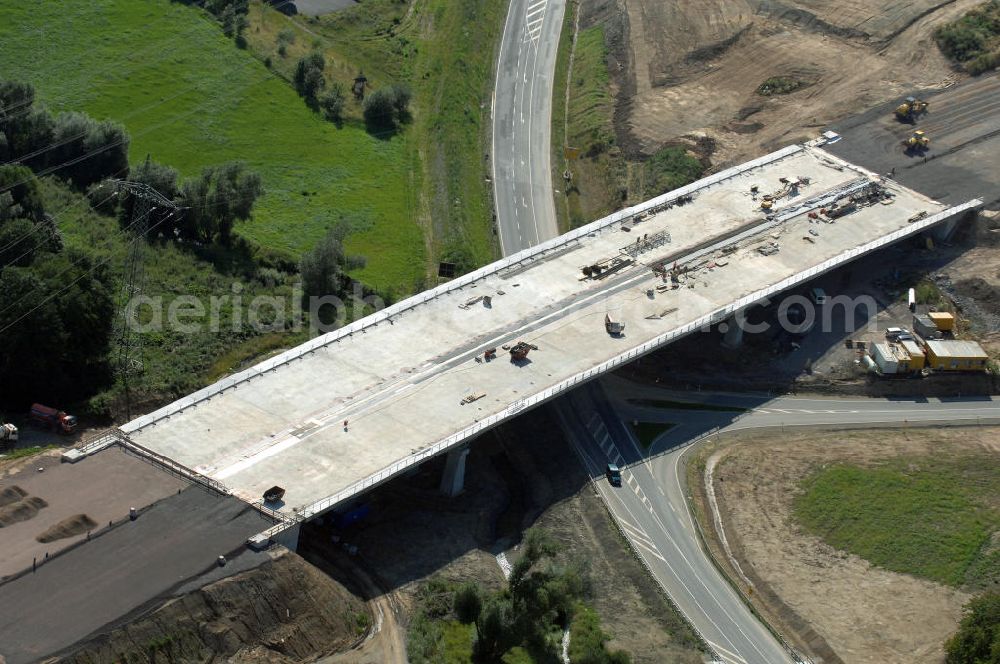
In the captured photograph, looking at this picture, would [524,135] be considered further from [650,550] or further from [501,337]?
[650,550]

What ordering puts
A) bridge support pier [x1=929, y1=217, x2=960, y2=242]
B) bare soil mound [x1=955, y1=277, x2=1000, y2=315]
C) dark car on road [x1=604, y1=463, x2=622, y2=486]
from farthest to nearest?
1. bridge support pier [x1=929, y1=217, x2=960, y2=242]
2. bare soil mound [x1=955, y1=277, x2=1000, y2=315]
3. dark car on road [x1=604, y1=463, x2=622, y2=486]

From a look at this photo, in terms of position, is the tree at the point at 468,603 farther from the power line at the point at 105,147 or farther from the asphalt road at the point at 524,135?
the power line at the point at 105,147

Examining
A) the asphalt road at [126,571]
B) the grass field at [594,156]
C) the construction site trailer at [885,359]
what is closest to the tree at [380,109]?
the grass field at [594,156]

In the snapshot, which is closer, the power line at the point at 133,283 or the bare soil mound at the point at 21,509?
the bare soil mound at the point at 21,509

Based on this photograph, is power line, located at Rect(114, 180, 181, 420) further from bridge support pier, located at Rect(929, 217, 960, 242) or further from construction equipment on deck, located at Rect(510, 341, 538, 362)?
bridge support pier, located at Rect(929, 217, 960, 242)

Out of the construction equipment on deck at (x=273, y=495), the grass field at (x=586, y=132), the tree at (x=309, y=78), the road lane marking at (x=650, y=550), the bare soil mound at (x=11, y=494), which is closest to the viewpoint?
the bare soil mound at (x=11, y=494)

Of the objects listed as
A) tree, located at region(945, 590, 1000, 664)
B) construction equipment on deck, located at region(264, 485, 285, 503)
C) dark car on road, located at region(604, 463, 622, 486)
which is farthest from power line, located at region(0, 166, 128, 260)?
tree, located at region(945, 590, 1000, 664)

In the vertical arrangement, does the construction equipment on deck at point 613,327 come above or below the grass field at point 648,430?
above
